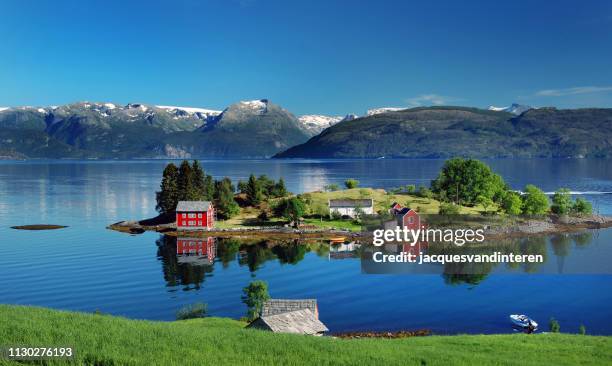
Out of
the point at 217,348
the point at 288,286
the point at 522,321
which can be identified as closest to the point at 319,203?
the point at 288,286

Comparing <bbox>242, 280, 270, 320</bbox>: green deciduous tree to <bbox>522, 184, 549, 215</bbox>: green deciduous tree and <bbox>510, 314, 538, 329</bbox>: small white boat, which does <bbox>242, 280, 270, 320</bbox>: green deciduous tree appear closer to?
<bbox>510, 314, 538, 329</bbox>: small white boat

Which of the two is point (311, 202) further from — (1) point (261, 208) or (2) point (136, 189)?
(2) point (136, 189)

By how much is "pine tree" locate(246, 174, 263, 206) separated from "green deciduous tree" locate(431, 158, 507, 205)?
43.8m

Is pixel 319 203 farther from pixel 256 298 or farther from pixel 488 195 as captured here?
pixel 256 298

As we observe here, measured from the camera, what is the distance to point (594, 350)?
30.3 meters

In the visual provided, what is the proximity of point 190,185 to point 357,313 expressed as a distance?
73137mm

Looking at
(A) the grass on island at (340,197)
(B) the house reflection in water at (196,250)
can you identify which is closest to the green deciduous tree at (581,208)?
(A) the grass on island at (340,197)

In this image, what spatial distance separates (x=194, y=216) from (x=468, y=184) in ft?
221

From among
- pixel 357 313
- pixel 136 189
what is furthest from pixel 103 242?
pixel 136 189

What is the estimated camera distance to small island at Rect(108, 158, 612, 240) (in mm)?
106000

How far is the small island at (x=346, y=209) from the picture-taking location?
106m

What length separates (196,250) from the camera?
9100 centimetres

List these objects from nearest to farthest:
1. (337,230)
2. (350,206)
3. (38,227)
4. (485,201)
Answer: (337,230)
(38,227)
(350,206)
(485,201)

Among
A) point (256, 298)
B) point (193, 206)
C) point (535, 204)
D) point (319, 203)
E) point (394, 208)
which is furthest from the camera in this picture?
point (319, 203)
